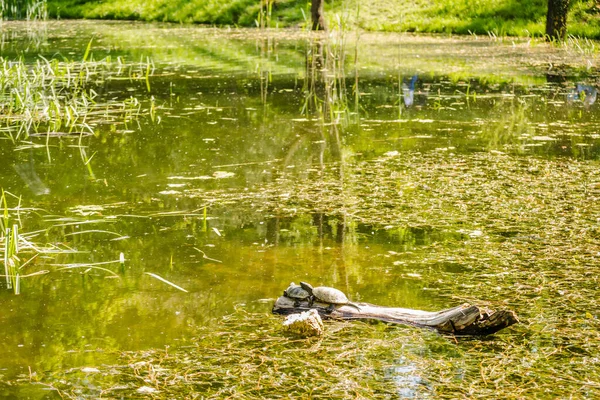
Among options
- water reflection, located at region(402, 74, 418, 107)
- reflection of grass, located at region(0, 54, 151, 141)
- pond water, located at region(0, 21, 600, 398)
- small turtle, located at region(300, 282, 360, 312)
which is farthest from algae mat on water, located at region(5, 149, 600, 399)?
water reflection, located at region(402, 74, 418, 107)

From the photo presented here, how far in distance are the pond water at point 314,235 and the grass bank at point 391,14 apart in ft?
20.9

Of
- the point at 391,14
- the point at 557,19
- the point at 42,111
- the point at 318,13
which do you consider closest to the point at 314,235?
the point at 42,111

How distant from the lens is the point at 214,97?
1097 cm

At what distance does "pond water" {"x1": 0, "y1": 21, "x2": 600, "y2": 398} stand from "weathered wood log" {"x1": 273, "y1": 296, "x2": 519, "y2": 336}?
66 millimetres

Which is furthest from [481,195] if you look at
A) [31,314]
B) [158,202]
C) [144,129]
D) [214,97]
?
[214,97]

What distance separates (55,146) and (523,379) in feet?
18.5

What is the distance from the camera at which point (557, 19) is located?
651 inches

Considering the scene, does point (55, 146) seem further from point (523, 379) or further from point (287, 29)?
point (287, 29)

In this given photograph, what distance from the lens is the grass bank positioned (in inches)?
725

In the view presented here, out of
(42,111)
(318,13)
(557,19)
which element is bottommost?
(42,111)

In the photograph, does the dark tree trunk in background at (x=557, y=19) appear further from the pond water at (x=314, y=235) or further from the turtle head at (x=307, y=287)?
the turtle head at (x=307, y=287)

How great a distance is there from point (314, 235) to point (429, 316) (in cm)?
147

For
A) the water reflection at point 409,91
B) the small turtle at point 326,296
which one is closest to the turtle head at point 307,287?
the small turtle at point 326,296

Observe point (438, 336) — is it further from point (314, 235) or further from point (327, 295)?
point (314, 235)
